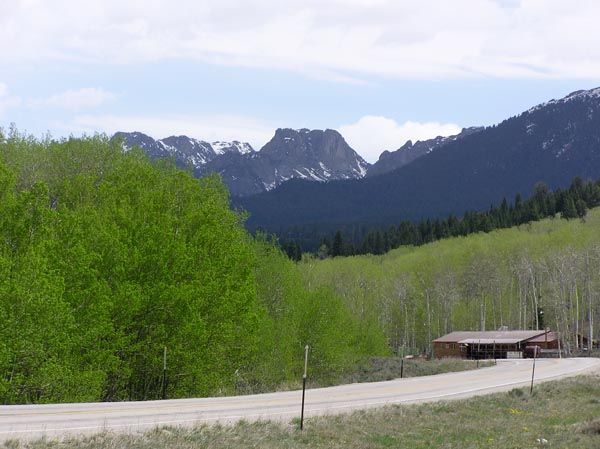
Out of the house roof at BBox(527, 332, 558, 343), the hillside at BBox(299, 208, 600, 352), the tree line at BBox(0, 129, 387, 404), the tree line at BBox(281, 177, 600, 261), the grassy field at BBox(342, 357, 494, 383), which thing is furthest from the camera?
the tree line at BBox(281, 177, 600, 261)

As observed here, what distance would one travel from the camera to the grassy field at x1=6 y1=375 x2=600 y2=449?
55.3 feet

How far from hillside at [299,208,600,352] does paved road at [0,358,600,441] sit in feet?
200

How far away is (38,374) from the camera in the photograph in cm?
2664

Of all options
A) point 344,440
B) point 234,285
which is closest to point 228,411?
point 344,440

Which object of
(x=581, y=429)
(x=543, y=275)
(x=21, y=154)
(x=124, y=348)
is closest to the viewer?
(x=581, y=429)

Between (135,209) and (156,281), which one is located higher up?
(135,209)

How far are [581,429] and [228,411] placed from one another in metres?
11.2

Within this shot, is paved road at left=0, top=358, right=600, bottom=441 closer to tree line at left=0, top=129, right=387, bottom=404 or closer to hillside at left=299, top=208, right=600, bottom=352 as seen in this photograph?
tree line at left=0, top=129, right=387, bottom=404

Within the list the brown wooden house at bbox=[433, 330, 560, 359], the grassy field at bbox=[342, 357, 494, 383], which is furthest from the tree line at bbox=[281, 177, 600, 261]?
the grassy field at bbox=[342, 357, 494, 383]

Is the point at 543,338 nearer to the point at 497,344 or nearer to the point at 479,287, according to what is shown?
the point at 497,344

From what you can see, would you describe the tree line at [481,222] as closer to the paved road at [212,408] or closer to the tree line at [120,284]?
the tree line at [120,284]

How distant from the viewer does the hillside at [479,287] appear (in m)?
104

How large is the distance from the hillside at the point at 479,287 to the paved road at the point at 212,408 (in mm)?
61014

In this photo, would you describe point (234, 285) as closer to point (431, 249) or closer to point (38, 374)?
point (38, 374)
